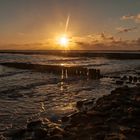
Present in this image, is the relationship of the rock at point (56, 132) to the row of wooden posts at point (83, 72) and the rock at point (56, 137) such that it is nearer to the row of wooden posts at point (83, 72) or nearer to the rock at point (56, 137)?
the rock at point (56, 137)

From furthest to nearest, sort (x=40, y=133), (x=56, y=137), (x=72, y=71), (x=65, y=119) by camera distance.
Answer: (x=72, y=71), (x=65, y=119), (x=40, y=133), (x=56, y=137)

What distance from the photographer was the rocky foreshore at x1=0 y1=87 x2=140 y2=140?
404 inches

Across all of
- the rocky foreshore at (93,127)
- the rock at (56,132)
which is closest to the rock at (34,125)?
the rocky foreshore at (93,127)

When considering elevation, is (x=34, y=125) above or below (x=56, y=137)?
below

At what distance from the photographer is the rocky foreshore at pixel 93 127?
10.3 m

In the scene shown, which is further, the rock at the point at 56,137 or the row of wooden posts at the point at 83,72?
the row of wooden posts at the point at 83,72

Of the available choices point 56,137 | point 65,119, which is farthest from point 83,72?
point 56,137

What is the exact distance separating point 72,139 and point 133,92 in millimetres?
10451

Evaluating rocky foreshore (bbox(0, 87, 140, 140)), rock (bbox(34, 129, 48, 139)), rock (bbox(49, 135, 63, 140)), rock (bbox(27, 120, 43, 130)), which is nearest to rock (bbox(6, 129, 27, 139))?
rocky foreshore (bbox(0, 87, 140, 140))

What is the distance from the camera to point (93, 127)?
36.6ft

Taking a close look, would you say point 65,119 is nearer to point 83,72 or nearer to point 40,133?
point 40,133

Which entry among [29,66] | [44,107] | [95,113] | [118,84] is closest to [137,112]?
[95,113]

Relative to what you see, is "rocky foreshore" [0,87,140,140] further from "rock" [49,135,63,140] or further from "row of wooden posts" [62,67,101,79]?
"row of wooden posts" [62,67,101,79]

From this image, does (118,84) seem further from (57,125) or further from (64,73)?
(57,125)
